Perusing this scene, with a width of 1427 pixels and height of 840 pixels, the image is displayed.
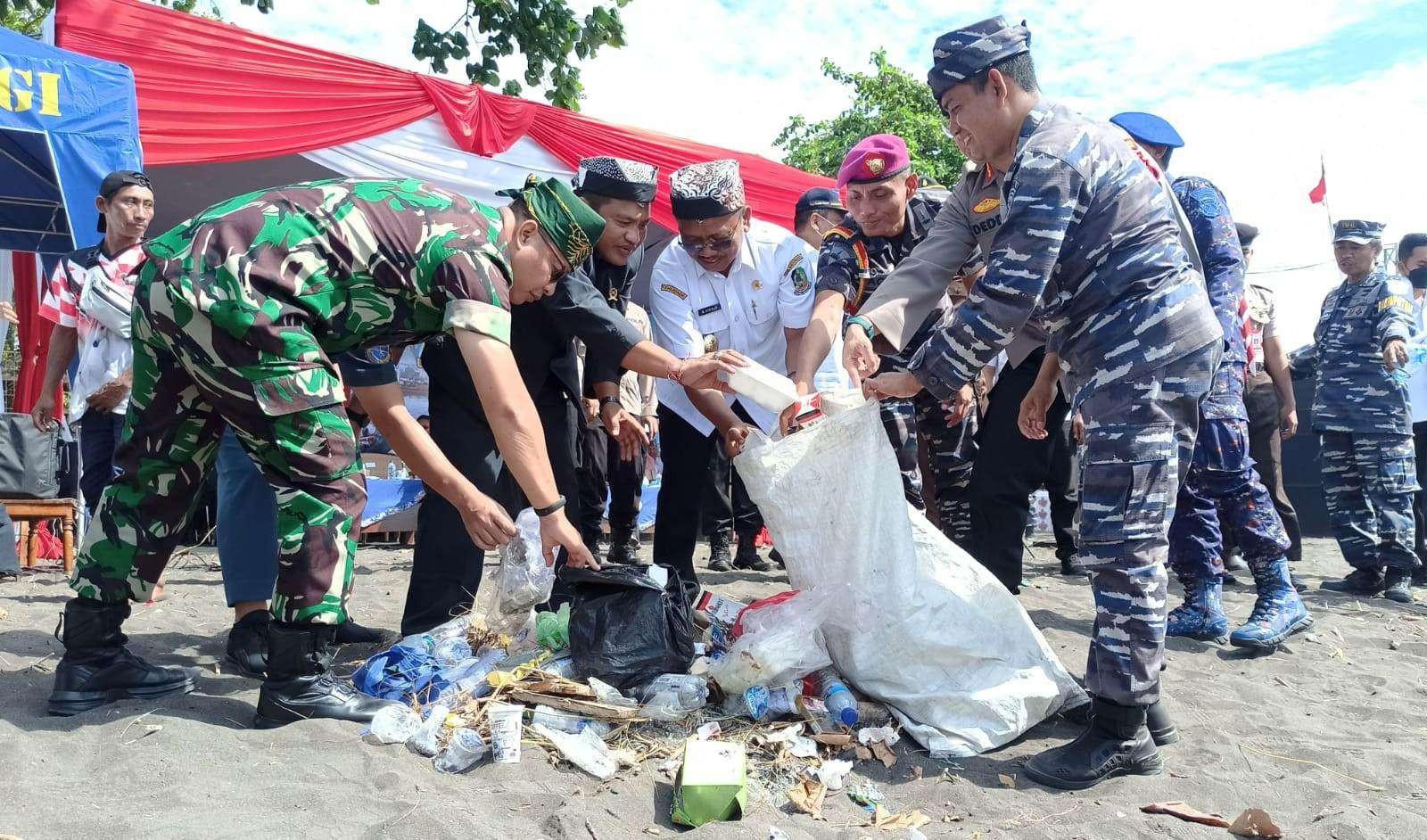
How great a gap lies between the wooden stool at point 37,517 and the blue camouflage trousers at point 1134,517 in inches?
215

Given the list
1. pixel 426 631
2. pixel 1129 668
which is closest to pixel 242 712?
pixel 426 631

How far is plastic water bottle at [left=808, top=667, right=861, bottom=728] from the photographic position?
97.4 inches

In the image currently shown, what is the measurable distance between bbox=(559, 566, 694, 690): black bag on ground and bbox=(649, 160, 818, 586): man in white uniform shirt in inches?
44.6

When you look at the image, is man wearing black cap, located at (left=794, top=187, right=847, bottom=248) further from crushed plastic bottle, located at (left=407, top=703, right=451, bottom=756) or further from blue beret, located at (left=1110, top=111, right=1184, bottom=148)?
crushed plastic bottle, located at (left=407, top=703, right=451, bottom=756)

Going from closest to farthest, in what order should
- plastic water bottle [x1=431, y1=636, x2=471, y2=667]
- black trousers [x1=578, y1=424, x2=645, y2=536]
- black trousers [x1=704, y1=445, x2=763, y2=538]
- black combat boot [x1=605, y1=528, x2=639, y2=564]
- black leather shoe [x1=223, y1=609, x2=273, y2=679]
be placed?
1. plastic water bottle [x1=431, y1=636, x2=471, y2=667]
2. black leather shoe [x1=223, y1=609, x2=273, y2=679]
3. black trousers [x1=578, y1=424, x2=645, y2=536]
4. black combat boot [x1=605, y1=528, x2=639, y2=564]
5. black trousers [x1=704, y1=445, x2=763, y2=538]

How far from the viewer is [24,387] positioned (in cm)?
770

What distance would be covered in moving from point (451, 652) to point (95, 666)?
90 centimetres

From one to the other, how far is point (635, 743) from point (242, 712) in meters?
Result: 1.06

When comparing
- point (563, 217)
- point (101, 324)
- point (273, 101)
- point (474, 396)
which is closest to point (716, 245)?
point (474, 396)

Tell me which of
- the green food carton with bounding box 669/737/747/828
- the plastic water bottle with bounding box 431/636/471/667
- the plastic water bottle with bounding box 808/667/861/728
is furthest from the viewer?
the plastic water bottle with bounding box 431/636/471/667

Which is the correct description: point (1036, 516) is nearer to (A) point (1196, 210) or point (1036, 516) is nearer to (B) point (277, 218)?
(A) point (1196, 210)

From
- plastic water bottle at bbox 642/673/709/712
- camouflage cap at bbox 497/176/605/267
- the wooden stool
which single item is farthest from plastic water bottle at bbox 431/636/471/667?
the wooden stool

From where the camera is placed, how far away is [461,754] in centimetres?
216

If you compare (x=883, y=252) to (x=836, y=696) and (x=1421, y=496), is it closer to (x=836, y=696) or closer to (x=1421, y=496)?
(x=836, y=696)
